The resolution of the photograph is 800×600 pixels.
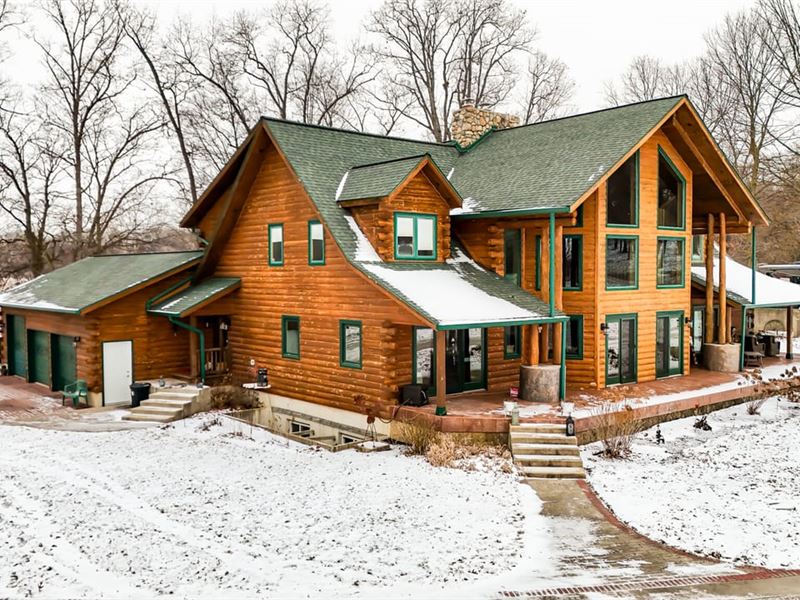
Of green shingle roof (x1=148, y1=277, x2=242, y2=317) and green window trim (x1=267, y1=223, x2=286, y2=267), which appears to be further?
green shingle roof (x1=148, y1=277, x2=242, y2=317)

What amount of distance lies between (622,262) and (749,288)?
824cm

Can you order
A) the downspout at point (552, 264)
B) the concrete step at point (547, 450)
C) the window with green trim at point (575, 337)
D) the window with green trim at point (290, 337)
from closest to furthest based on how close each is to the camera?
the concrete step at point (547, 450) < the downspout at point (552, 264) < the window with green trim at point (575, 337) < the window with green trim at point (290, 337)

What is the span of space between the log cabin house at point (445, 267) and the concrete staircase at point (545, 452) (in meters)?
1.95

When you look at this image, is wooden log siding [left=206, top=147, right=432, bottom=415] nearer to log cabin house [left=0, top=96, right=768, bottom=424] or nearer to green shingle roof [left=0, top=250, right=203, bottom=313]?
log cabin house [left=0, top=96, right=768, bottom=424]

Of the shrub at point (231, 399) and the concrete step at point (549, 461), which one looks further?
the shrub at point (231, 399)

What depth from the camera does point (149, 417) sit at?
1845 cm

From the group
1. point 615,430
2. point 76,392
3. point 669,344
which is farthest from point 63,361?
point 669,344

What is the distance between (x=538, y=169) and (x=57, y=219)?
25056 mm

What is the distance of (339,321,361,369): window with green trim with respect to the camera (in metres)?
17.0

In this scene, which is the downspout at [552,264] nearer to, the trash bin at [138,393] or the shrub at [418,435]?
the shrub at [418,435]

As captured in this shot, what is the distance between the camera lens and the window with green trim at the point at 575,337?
18.6m

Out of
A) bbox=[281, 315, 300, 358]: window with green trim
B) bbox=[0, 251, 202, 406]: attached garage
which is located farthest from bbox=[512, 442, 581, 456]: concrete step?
bbox=[0, 251, 202, 406]: attached garage

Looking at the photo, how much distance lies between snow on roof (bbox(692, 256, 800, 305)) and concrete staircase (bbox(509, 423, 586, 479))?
11.5m

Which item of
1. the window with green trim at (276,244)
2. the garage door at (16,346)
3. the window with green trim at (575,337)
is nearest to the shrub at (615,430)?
the window with green trim at (575,337)
